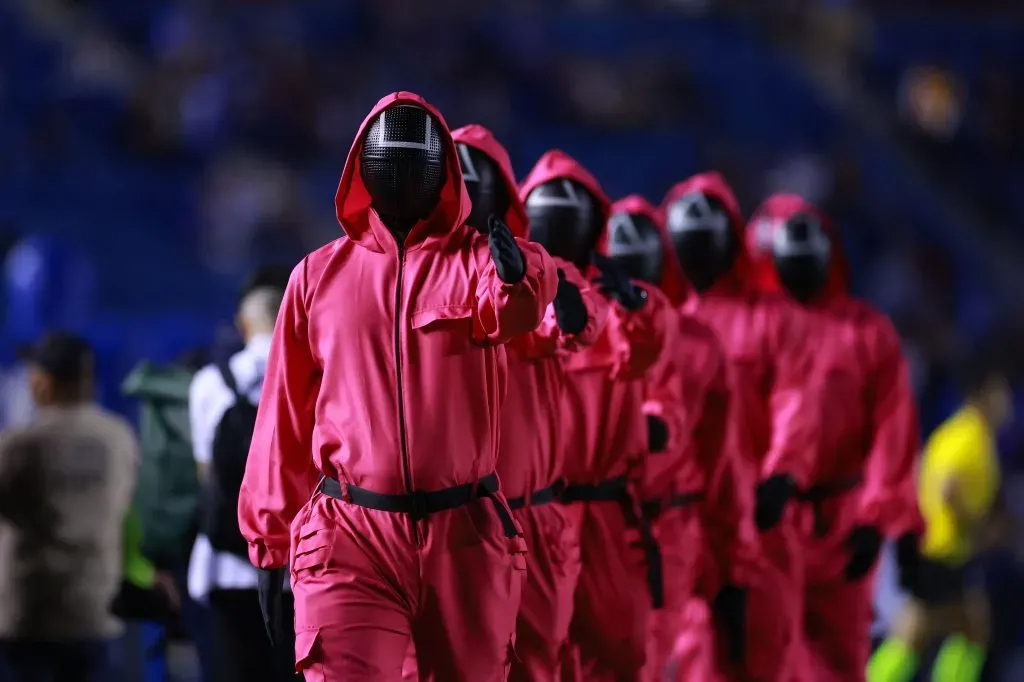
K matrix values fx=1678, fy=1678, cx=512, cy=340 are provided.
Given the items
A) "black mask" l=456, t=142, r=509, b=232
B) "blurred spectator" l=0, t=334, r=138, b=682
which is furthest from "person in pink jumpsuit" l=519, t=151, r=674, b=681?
"blurred spectator" l=0, t=334, r=138, b=682

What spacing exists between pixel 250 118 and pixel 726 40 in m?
5.62

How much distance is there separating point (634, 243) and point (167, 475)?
215 centimetres

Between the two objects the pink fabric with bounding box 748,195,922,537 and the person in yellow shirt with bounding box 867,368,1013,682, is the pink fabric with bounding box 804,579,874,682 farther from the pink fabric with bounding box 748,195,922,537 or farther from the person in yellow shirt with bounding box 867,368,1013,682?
the person in yellow shirt with bounding box 867,368,1013,682

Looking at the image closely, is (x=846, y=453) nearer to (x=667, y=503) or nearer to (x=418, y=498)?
(x=667, y=503)

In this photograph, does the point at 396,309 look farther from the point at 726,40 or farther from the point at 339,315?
the point at 726,40

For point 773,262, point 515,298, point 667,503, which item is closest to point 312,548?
point 515,298

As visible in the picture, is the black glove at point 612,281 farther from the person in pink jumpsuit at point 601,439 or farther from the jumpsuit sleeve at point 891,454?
the jumpsuit sleeve at point 891,454

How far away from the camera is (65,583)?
6.80 meters

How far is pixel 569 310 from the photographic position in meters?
4.95

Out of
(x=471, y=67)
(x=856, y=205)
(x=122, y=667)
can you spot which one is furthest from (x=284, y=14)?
(x=122, y=667)

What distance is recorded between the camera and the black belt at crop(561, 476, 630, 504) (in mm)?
5984

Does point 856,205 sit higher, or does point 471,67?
point 471,67

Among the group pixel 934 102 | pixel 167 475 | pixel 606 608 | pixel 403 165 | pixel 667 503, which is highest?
pixel 934 102

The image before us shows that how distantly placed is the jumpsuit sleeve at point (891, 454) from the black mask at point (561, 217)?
6.68 ft
